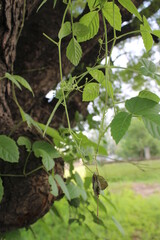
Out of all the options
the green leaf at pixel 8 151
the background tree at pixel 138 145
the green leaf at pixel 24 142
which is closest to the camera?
the green leaf at pixel 8 151

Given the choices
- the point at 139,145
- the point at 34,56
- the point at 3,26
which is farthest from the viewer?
the point at 139,145

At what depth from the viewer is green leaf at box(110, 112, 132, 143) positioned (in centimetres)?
26

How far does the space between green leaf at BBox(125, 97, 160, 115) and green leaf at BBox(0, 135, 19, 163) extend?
0.21 meters

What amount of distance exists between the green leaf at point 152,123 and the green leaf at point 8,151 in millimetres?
220

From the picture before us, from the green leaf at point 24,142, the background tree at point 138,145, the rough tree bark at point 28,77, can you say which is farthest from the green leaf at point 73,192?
the background tree at point 138,145

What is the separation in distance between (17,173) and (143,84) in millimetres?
1072

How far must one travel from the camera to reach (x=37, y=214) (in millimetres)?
546

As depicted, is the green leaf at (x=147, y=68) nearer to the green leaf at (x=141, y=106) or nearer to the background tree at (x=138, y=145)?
the green leaf at (x=141, y=106)

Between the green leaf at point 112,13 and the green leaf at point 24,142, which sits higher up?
the green leaf at point 112,13

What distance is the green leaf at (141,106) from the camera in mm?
265

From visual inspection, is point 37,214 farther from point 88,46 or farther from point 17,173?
point 88,46

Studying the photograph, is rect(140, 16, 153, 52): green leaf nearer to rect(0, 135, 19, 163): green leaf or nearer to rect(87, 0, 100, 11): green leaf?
rect(87, 0, 100, 11): green leaf

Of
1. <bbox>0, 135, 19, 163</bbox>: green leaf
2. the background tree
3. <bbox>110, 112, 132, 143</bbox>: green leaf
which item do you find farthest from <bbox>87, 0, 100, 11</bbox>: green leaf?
the background tree

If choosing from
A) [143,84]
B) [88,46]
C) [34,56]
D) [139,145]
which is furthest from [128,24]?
[139,145]
